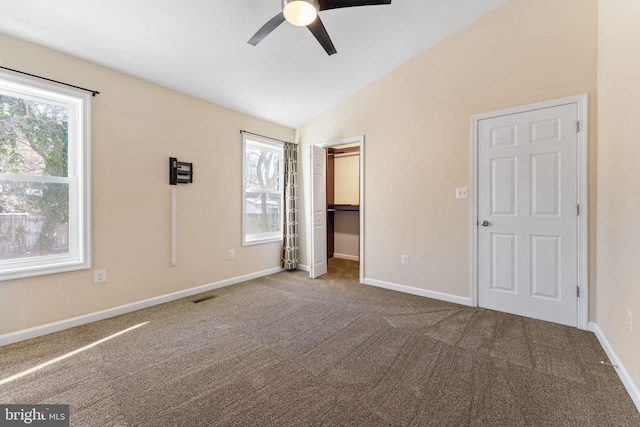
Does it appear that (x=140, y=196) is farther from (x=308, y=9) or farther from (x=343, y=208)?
(x=343, y=208)

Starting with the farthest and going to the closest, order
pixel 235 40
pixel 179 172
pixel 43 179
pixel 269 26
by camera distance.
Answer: pixel 179 172 < pixel 235 40 < pixel 43 179 < pixel 269 26

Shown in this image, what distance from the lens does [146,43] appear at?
96.1 inches

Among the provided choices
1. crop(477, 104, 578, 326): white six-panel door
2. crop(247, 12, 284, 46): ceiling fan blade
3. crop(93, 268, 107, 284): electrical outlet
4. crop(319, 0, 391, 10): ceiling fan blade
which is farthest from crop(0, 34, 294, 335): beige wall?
crop(477, 104, 578, 326): white six-panel door

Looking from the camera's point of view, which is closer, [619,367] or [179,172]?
[619,367]

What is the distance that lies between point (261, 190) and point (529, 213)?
3527 mm

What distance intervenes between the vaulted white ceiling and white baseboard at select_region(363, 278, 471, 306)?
2.80 m

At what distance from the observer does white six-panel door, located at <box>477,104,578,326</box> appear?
2553mm

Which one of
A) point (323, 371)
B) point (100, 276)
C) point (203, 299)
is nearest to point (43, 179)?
point (100, 276)

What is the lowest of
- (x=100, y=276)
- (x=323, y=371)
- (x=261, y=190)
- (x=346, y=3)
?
(x=323, y=371)

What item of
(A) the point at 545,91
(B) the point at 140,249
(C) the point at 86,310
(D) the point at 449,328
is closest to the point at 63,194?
(B) the point at 140,249

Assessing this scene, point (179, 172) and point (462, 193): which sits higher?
point (179, 172)

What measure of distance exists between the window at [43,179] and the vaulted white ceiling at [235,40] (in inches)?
19.7

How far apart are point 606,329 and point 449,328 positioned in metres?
1.16

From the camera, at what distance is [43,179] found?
2.41 metres
